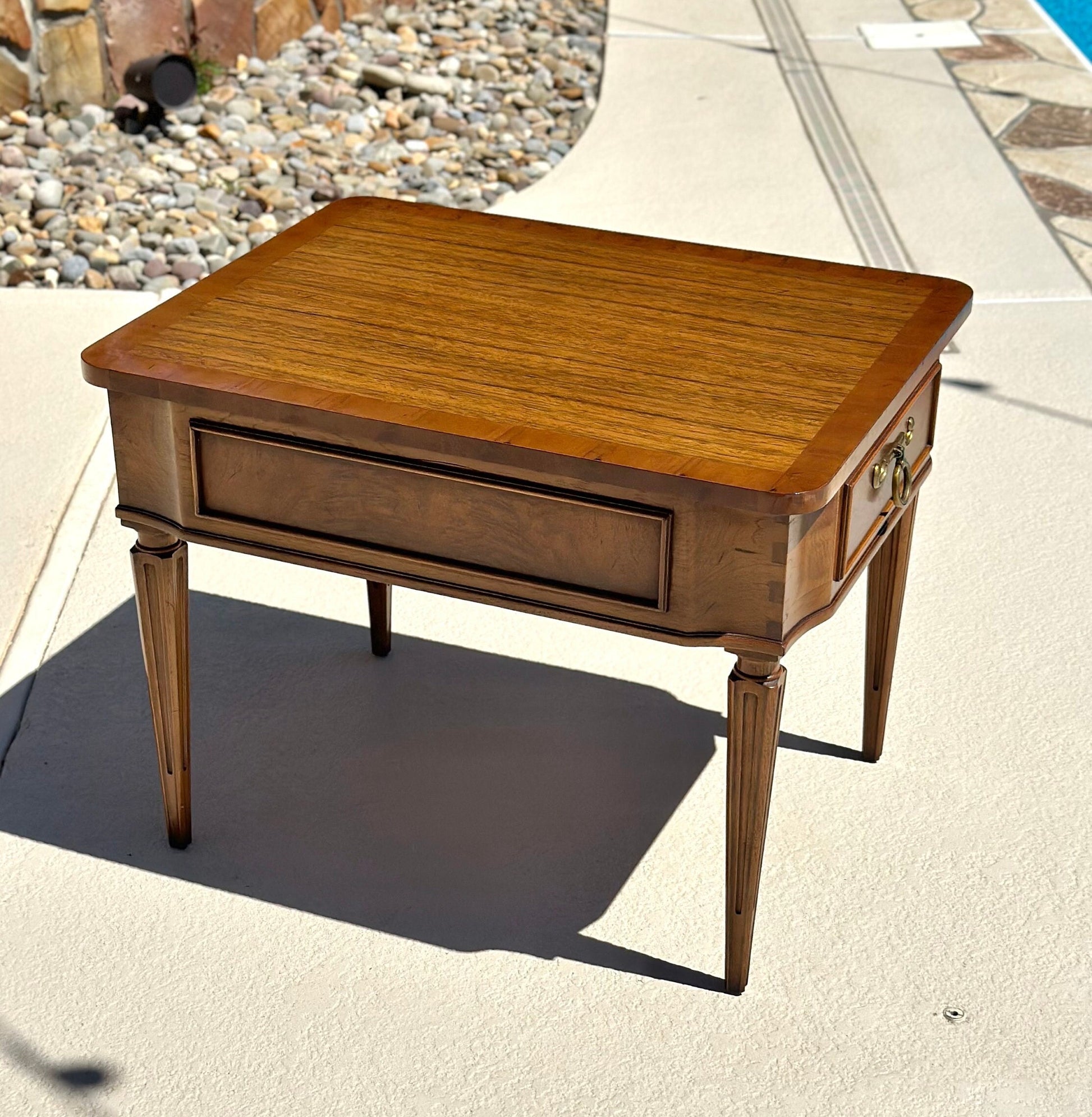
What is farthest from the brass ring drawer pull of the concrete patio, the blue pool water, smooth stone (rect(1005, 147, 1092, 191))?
the blue pool water

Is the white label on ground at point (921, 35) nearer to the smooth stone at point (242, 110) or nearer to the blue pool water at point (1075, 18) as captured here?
the blue pool water at point (1075, 18)

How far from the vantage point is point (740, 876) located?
6.27 feet

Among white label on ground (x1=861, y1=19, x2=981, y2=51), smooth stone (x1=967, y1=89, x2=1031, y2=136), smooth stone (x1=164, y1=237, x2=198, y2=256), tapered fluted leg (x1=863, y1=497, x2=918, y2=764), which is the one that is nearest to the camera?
tapered fluted leg (x1=863, y1=497, x2=918, y2=764)

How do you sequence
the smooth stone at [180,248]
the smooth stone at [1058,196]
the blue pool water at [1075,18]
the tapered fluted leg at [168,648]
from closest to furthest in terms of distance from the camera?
the tapered fluted leg at [168,648] → the smooth stone at [180,248] → the smooth stone at [1058,196] → the blue pool water at [1075,18]

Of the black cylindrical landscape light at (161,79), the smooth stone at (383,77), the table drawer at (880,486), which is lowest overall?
the smooth stone at (383,77)

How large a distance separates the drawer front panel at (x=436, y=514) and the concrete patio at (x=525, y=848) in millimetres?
561

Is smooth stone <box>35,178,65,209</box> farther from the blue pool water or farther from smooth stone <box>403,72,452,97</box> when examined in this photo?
the blue pool water

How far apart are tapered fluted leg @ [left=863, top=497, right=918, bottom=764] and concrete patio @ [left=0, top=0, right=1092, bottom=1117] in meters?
0.08

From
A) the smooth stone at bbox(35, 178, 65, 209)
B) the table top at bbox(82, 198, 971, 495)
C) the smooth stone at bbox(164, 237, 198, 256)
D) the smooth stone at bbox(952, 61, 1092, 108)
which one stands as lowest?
the smooth stone at bbox(164, 237, 198, 256)

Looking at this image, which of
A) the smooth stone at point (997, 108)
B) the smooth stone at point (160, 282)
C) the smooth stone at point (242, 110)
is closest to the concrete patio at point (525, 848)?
the smooth stone at point (160, 282)

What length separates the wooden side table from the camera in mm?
1691

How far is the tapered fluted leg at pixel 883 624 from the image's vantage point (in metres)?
2.25

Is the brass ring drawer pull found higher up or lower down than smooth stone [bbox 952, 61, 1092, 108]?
higher up

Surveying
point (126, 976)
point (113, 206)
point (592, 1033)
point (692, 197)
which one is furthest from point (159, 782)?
point (692, 197)
